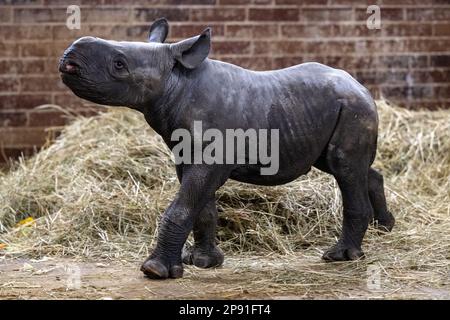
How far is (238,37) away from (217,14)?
1.09 ft

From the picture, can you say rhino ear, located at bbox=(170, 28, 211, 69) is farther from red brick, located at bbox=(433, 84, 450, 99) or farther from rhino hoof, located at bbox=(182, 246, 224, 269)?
red brick, located at bbox=(433, 84, 450, 99)

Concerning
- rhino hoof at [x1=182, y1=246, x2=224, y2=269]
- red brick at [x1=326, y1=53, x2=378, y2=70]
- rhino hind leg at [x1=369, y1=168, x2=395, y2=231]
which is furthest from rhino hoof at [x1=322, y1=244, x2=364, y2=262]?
red brick at [x1=326, y1=53, x2=378, y2=70]

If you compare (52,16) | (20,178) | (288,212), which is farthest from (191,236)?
(52,16)

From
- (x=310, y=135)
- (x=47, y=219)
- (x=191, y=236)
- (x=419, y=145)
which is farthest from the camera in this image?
(x=419, y=145)

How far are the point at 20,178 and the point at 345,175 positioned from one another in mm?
3371

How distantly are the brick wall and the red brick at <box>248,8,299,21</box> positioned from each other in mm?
11

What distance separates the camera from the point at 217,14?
8.81 metres

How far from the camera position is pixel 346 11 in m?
8.91

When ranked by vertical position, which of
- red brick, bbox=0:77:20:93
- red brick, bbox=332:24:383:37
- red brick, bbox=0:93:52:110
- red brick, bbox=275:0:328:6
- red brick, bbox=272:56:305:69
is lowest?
red brick, bbox=0:93:52:110

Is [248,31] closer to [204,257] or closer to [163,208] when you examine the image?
[163,208]

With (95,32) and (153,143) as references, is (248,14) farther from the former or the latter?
(153,143)

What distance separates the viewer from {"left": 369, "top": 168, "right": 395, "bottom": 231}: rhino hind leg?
5859 millimetres

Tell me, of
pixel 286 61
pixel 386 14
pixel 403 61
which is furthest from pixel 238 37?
pixel 403 61

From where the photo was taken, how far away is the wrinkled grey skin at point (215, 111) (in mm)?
4730
